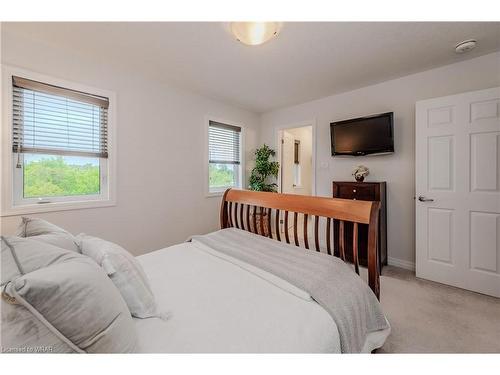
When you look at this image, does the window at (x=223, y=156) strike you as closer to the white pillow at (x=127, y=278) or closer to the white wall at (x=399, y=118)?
the white wall at (x=399, y=118)

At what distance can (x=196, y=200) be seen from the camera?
131 inches

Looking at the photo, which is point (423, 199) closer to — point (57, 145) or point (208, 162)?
point (208, 162)

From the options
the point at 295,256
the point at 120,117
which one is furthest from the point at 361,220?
the point at 120,117

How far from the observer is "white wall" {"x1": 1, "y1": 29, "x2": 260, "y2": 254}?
2145 millimetres

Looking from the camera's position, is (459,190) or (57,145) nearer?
(57,145)

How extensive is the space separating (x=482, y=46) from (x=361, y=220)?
7.51ft

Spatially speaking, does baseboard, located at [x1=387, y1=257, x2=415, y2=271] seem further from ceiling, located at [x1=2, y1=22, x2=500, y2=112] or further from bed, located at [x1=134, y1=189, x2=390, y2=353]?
ceiling, located at [x1=2, y1=22, x2=500, y2=112]

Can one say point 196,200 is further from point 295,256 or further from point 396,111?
point 396,111

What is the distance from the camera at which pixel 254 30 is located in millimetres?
1549

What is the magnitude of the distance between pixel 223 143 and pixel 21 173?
250 cm

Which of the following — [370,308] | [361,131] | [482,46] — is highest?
[482,46]

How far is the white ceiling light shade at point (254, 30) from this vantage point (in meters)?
1.52

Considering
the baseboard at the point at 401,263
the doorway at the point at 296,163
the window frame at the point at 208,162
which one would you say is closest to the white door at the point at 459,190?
the baseboard at the point at 401,263

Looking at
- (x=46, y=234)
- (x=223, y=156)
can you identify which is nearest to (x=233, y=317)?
(x=46, y=234)
